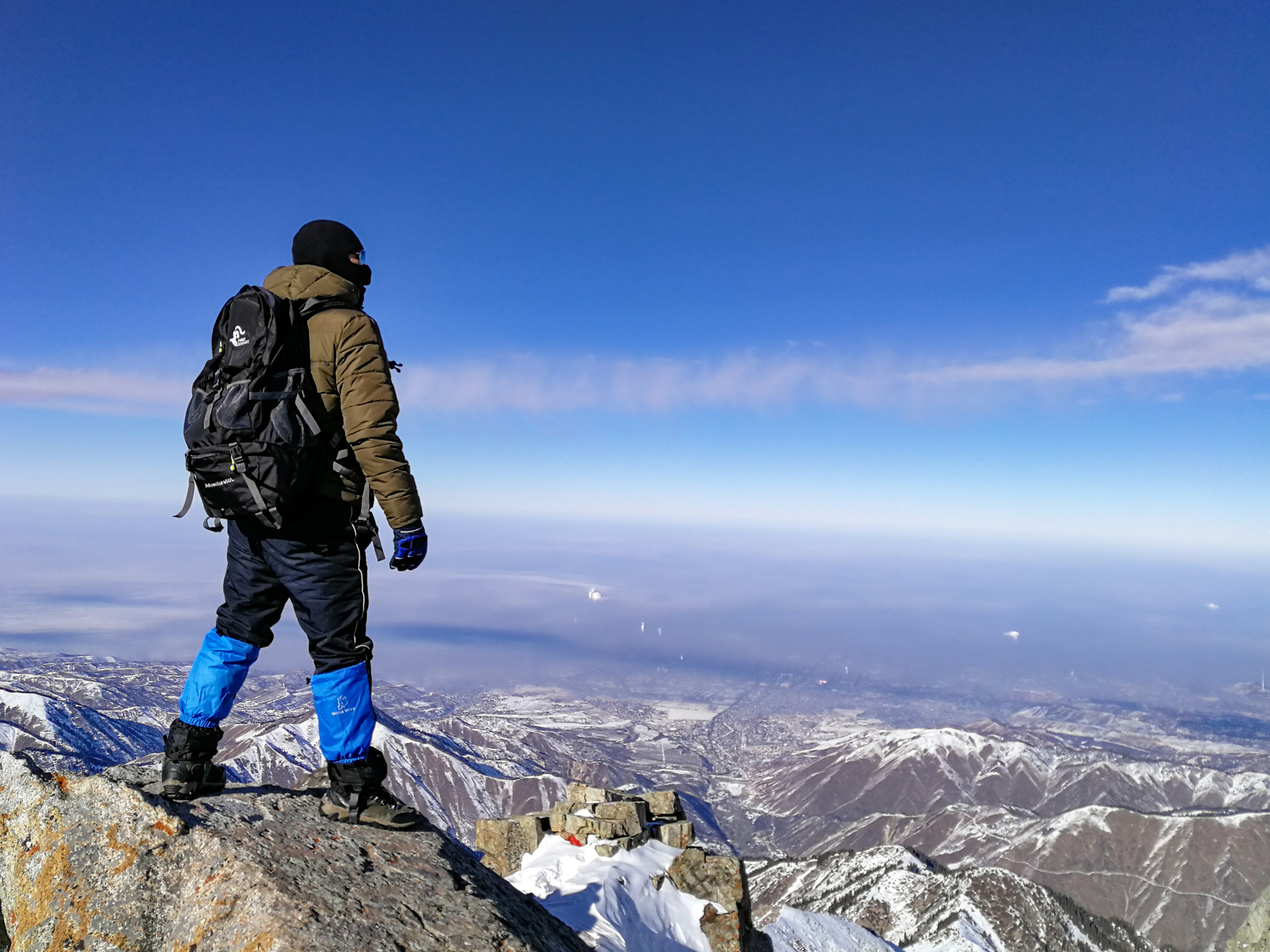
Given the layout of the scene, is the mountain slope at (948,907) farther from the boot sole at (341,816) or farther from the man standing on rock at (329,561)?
the man standing on rock at (329,561)

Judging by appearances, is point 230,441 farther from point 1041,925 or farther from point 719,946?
point 1041,925

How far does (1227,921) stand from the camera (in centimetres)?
19425

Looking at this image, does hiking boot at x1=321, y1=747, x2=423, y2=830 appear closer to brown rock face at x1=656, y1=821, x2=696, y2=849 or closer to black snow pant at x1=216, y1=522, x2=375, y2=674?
black snow pant at x1=216, y1=522, x2=375, y2=674

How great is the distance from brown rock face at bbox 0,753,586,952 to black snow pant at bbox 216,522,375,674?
150cm

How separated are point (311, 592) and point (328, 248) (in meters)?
3.32

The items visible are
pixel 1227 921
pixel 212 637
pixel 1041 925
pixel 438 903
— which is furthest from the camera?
Result: pixel 1227 921

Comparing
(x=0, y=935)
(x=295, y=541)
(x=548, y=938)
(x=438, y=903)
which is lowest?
(x=548, y=938)

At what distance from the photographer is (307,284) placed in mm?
6391

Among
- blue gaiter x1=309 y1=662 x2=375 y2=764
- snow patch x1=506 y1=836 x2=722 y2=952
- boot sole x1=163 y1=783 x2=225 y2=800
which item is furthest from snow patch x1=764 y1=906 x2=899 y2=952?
boot sole x1=163 y1=783 x2=225 y2=800

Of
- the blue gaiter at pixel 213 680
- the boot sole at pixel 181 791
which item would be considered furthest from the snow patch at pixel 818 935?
the blue gaiter at pixel 213 680

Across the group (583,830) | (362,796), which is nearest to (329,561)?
(362,796)

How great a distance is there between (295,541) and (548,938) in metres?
4.67

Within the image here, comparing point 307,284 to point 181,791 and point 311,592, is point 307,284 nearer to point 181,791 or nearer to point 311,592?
point 311,592

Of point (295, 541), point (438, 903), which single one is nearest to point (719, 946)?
point (438, 903)
